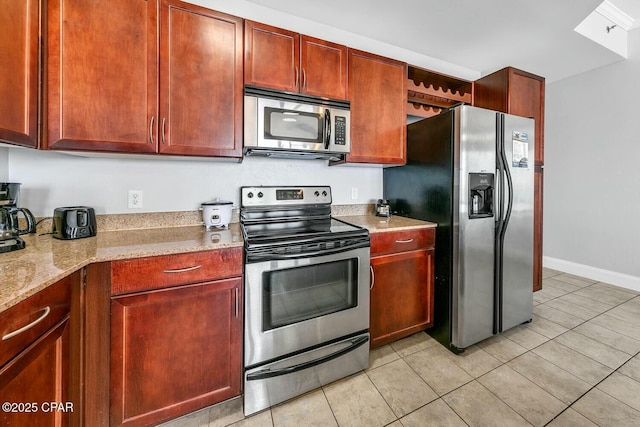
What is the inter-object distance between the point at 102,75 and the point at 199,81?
47cm

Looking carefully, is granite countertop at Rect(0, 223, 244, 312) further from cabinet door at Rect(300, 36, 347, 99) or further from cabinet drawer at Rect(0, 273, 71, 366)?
cabinet door at Rect(300, 36, 347, 99)

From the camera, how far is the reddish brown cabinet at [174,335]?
1.19 metres

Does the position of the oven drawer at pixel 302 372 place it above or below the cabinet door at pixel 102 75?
below

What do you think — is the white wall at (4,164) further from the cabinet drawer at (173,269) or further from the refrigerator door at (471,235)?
the refrigerator door at (471,235)

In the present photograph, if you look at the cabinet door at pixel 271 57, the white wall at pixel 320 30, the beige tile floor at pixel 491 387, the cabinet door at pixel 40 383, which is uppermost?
the white wall at pixel 320 30

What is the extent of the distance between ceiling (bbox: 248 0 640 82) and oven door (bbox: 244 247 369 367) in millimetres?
1968

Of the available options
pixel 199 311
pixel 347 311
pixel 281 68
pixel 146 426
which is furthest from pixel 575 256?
pixel 146 426

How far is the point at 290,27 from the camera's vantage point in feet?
7.23

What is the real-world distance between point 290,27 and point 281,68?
2.36 feet

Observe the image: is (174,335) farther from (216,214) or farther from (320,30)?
(320,30)

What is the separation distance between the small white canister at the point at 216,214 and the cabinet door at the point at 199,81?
340mm

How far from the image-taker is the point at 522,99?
2.54m

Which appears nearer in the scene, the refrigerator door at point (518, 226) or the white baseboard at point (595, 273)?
→ the refrigerator door at point (518, 226)

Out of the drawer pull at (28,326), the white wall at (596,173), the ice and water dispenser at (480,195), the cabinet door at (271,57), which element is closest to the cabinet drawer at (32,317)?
the drawer pull at (28,326)
